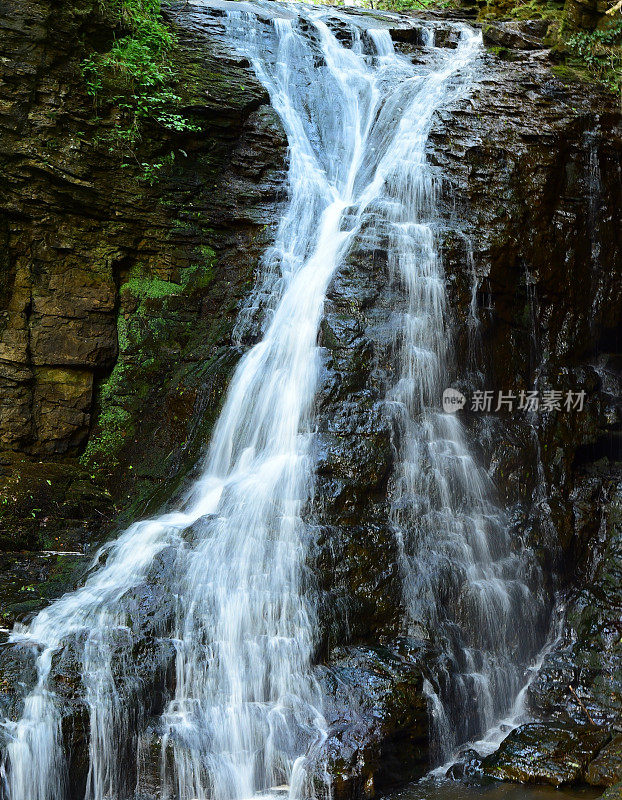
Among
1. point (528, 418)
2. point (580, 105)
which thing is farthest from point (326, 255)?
point (580, 105)

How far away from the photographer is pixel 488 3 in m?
14.6

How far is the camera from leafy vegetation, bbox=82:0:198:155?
30.1 feet

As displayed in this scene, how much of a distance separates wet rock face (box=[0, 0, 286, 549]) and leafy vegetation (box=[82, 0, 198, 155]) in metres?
0.15

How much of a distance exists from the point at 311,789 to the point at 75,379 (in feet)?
18.8

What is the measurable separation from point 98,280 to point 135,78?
2.99 m

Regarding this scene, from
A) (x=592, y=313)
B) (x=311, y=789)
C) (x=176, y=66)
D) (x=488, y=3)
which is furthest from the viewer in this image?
(x=488, y=3)

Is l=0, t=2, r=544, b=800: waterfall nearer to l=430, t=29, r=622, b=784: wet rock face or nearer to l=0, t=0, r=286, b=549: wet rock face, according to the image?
l=430, t=29, r=622, b=784: wet rock face

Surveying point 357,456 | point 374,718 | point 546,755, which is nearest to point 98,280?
point 357,456

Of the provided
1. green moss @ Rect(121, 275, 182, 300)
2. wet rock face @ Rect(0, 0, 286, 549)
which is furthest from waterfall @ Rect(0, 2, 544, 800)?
green moss @ Rect(121, 275, 182, 300)

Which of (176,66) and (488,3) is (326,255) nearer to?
(176,66)

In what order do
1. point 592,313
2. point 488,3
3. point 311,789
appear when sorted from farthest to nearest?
point 488,3
point 592,313
point 311,789

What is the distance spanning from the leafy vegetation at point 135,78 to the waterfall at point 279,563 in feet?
6.57

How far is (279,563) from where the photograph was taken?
624 centimetres

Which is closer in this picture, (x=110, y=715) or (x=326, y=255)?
(x=110, y=715)
